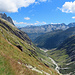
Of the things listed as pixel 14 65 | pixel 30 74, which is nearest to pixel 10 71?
pixel 14 65

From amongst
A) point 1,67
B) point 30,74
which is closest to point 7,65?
point 1,67

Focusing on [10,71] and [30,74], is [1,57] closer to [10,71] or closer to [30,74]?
[10,71]

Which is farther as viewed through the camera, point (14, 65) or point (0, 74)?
point (14, 65)

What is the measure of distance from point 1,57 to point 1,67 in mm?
4926

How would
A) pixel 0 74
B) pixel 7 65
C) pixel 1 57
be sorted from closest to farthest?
pixel 0 74
pixel 7 65
pixel 1 57

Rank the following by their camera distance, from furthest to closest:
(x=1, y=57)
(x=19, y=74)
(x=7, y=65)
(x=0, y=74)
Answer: (x=1, y=57) → (x=7, y=65) → (x=19, y=74) → (x=0, y=74)

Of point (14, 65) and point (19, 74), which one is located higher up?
point (14, 65)

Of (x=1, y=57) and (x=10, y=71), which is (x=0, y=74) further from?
(x=1, y=57)

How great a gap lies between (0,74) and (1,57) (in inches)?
314

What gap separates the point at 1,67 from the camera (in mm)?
30578

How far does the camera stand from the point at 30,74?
32250 mm

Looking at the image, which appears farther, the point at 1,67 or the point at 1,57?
the point at 1,57

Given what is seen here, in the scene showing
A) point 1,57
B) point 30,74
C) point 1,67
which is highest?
point 1,57

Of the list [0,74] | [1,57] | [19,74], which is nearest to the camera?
[0,74]
